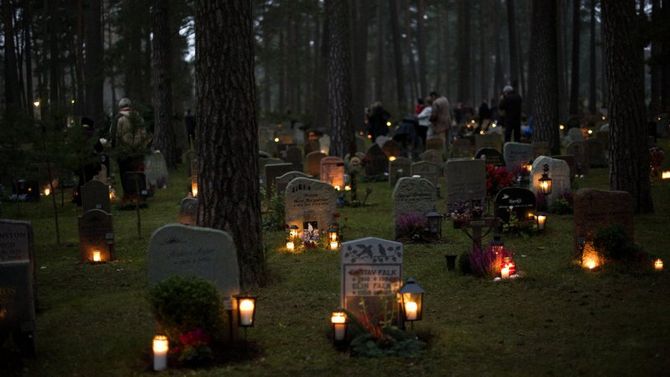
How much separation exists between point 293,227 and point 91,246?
3167 millimetres

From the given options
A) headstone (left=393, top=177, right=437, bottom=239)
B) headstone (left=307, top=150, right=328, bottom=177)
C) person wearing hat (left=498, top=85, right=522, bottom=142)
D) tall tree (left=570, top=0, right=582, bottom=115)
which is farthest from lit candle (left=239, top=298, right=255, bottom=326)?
tall tree (left=570, top=0, right=582, bottom=115)

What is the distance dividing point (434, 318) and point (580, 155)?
1454cm

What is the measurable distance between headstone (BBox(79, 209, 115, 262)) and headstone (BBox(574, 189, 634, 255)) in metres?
6.78

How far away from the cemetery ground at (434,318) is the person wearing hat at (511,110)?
12.4m

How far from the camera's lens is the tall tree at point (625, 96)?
Result: 600 inches

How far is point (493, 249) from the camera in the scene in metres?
11.7

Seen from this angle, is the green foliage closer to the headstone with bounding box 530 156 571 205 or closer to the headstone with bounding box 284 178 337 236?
the headstone with bounding box 284 178 337 236

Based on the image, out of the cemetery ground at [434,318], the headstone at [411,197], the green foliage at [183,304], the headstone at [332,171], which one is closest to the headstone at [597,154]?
the headstone at [332,171]

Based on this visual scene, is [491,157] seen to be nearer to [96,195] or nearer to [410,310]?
[96,195]

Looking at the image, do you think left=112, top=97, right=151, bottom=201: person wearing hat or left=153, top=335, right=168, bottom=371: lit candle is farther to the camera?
left=112, top=97, right=151, bottom=201: person wearing hat

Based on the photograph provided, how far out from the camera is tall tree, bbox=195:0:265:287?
1085cm

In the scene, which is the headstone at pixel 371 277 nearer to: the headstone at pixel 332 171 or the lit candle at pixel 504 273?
the lit candle at pixel 504 273

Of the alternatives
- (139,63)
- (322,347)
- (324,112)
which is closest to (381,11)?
(324,112)

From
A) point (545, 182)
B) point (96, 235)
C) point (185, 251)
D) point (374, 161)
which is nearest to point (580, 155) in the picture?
point (374, 161)
